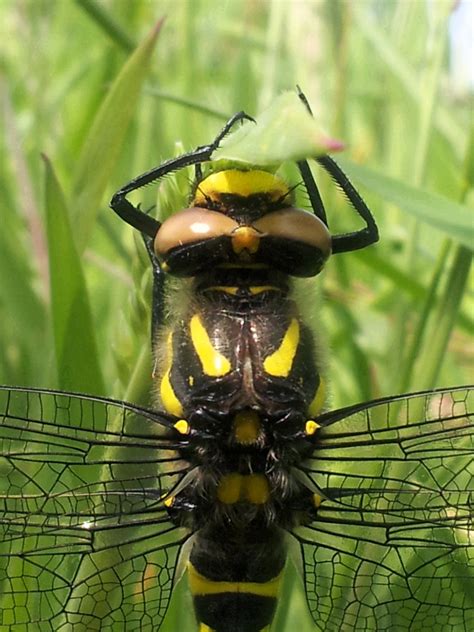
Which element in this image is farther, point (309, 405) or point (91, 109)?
point (91, 109)

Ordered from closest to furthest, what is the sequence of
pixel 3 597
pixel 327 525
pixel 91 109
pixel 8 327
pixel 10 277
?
pixel 3 597, pixel 327 525, pixel 10 277, pixel 8 327, pixel 91 109

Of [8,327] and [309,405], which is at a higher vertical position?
[8,327]

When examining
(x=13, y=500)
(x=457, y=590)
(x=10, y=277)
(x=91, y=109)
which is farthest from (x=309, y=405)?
(x=91, y=109)

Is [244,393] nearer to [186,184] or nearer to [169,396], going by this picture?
[169,396]

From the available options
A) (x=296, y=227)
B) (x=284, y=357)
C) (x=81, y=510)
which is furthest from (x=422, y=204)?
(x=81, y=510)

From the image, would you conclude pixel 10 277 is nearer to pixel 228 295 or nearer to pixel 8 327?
pixel 8 327

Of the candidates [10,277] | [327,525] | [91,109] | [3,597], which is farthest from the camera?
[91,109]
